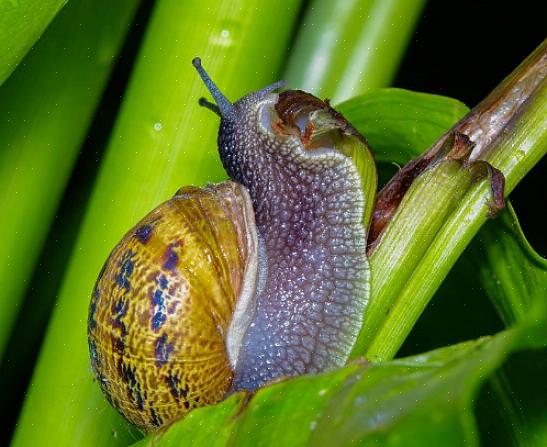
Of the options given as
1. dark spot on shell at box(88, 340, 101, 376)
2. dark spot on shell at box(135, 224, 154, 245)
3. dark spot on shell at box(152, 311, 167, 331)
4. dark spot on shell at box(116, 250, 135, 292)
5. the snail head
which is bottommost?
dark spot on shell at box(88, 340, 101, 376)

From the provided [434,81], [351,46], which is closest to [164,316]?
[351,46]

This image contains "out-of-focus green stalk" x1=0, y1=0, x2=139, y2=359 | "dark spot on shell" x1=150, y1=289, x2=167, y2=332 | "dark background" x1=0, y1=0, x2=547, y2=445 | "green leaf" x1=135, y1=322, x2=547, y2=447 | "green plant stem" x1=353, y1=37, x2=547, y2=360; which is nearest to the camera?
"green leaf" x1=135, y1=322, x2=547, y2=447

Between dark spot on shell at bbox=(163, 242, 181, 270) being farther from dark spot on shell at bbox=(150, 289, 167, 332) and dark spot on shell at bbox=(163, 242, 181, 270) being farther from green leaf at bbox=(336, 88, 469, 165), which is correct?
green leaf at bbox=(336, 88, 469, 165)

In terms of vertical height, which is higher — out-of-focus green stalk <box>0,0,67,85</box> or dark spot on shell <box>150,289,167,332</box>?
out-of-focus green stalk <box>0,0,67,85</box>

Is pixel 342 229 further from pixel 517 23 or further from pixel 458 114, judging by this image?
pixel 517 23

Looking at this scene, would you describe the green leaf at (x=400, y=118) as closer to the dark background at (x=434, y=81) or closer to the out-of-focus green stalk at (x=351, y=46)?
the out-of-focus green stalk at (x=351, y=46)

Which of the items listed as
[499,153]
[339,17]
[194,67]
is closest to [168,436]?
[499,153]

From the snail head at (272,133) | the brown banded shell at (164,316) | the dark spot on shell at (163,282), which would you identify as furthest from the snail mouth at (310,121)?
the dark spot on shell at (163,282)

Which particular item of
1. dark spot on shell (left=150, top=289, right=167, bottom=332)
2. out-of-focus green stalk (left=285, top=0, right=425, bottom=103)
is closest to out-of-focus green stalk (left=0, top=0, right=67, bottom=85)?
dark spot on shell (left=150, top=289, right=167, bottom=332)
